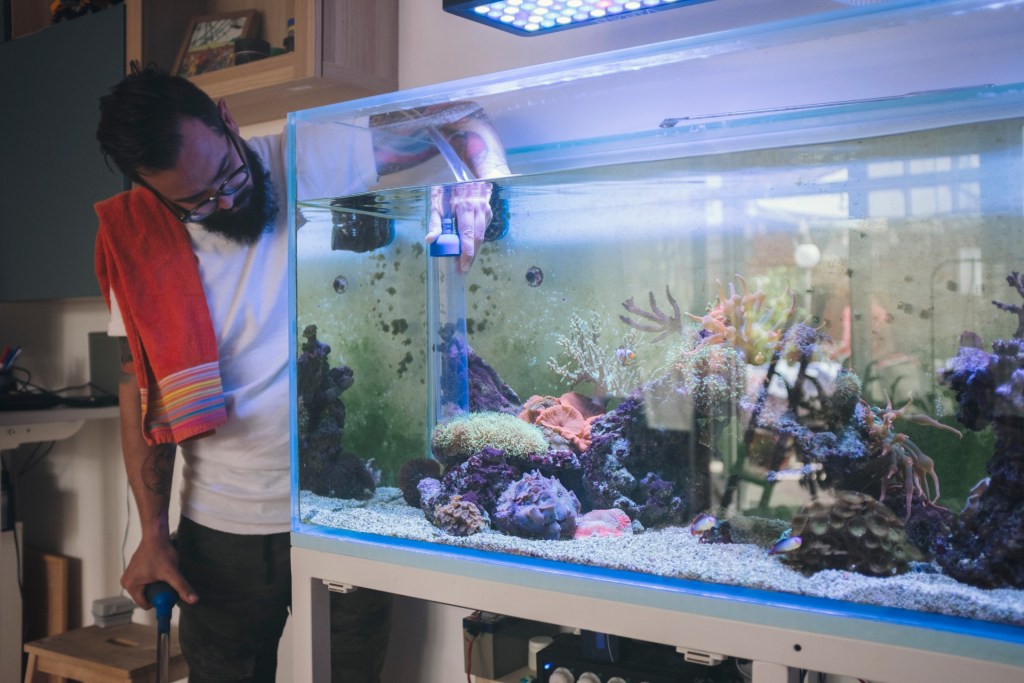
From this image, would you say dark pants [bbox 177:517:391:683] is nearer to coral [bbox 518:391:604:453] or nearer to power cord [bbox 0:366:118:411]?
coral [bbox 518:391:604:453]

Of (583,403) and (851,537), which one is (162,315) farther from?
(851,537)

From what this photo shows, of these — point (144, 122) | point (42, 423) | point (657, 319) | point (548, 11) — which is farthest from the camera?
point (42, 423)

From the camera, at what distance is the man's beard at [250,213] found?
1718 mm

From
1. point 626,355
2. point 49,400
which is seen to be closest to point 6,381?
point 49,400

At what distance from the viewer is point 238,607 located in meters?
1.81

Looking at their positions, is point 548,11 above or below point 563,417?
above

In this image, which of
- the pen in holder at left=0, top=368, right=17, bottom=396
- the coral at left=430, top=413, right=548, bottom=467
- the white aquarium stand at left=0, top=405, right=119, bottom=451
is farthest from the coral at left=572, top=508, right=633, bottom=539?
the pen in holder at left=0, top=368, right=17, bottom=396

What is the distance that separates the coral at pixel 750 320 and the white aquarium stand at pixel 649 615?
30 cm

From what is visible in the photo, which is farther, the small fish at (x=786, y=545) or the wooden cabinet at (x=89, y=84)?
the wooden cabinet at (x=89, y=84)

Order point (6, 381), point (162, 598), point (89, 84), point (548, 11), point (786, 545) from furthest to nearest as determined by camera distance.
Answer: point (6, 381) < point (89, 84) < point (162, 598) < point (548, 11) < point (786, 545)

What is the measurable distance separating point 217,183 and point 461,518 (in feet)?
2.76

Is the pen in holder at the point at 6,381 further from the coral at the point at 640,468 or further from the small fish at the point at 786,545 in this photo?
Answer: the small fish at the point at 786,545

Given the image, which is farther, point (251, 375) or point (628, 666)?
point (251, 375)

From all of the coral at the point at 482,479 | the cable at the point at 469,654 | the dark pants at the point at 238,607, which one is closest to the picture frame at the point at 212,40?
the dark pants at the point at 238,607
